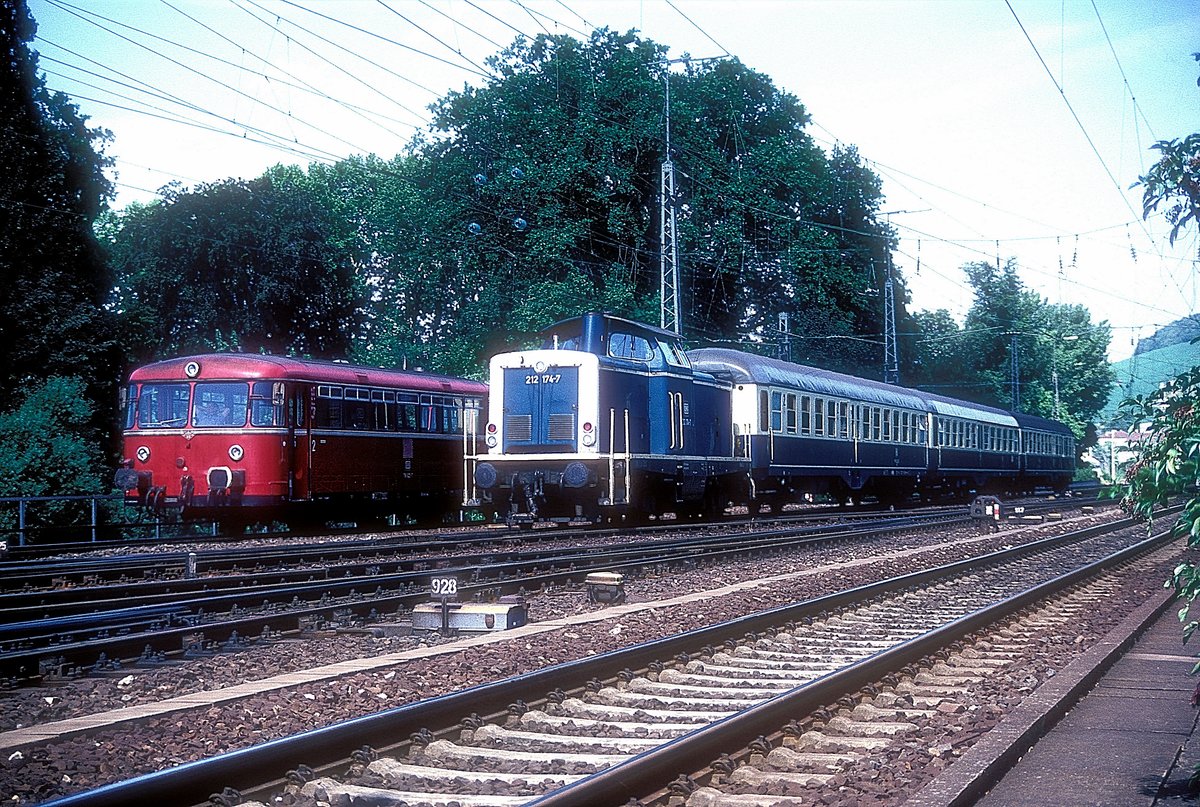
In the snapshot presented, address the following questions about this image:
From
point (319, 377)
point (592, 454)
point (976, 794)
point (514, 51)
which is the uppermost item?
point (514, 51)

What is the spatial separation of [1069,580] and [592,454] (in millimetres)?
8987

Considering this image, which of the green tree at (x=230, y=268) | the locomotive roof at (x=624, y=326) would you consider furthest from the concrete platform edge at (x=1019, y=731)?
the green tree at (x=230, y=268)

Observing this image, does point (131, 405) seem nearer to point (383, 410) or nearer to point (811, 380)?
point (383, 410)

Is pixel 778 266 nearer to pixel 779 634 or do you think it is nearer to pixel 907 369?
pixel 907 369

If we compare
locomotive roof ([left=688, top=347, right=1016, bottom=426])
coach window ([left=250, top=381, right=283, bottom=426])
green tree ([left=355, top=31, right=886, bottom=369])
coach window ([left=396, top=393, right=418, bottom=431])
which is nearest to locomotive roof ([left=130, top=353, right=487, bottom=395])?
coach window ([left=250, top=381, right=283, bottom=426])

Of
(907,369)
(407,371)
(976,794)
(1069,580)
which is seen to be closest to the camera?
(976,794)

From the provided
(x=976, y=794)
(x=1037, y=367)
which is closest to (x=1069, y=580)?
(x=976, y=794)

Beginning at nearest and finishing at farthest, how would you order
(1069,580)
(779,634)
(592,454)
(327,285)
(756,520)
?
(779,634), (1069,580), (592,454), (756,520), (327,285)

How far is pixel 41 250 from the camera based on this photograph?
3244 cm

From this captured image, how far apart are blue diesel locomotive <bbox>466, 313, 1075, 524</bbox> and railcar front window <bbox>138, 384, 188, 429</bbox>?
18.3 feet

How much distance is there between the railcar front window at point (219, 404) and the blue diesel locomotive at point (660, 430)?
4.45m

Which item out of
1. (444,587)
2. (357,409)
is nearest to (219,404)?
(357,409)

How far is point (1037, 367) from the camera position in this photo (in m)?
79.8

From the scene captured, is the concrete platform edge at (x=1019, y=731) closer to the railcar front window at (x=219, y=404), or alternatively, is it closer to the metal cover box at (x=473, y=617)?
the metal cover box at (x=473, y=617)
